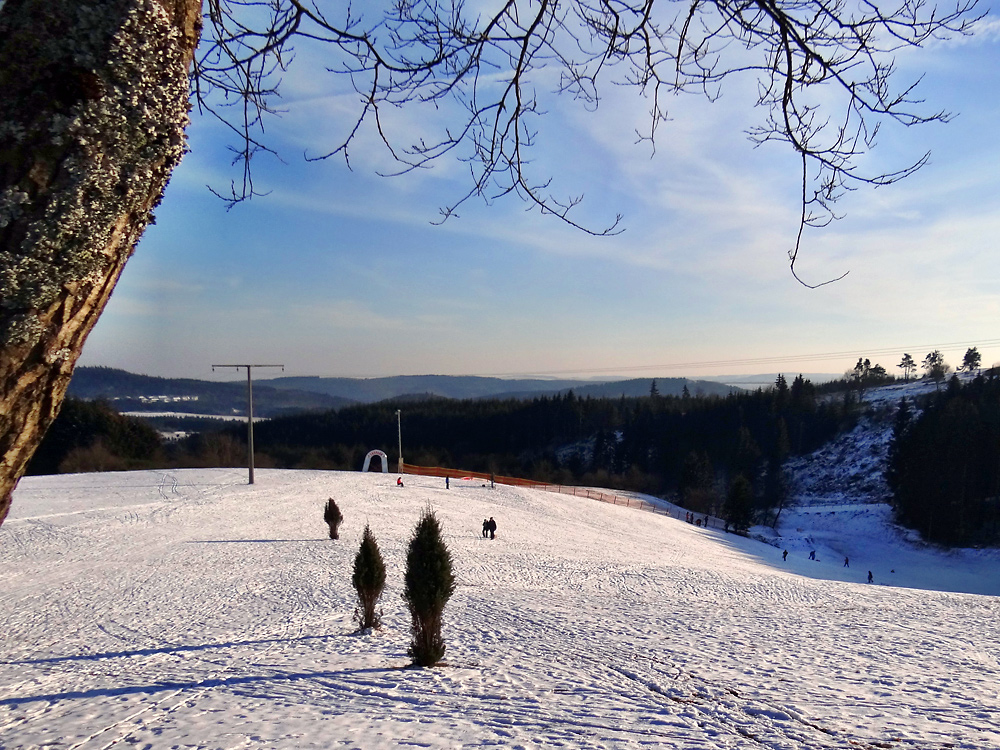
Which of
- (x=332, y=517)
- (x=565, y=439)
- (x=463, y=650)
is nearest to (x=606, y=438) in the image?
(x=565, y=439)

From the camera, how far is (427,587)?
802 cm

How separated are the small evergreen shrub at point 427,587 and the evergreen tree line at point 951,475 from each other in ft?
170

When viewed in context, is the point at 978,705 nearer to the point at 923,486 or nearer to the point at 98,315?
the point at 98,315

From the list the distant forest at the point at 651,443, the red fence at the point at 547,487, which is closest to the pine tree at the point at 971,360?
the distant forest at the point at 651,443

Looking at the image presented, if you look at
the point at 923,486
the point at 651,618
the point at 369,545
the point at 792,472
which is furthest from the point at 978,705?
the point at 792,472

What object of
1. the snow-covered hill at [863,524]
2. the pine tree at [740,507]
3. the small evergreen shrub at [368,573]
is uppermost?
the small evergreen shrub at [368,573]

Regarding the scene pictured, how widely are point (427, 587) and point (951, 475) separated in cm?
5497

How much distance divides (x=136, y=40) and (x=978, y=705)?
31.5 ft

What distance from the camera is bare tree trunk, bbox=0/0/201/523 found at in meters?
1.40

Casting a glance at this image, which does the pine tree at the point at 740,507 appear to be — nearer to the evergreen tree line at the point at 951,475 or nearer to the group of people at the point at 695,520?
the group of people at the point at 695,520

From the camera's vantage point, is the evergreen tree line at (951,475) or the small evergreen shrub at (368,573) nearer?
the small evergreen shrub at (368,573)

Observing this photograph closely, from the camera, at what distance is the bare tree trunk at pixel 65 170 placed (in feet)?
4.59

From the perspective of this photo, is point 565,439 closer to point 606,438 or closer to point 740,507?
point 606,438

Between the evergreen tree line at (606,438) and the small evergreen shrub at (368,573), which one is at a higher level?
the small evergreen shrub at (368,573)
